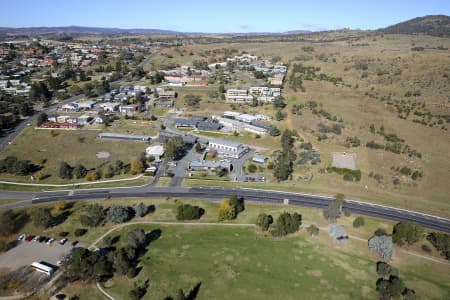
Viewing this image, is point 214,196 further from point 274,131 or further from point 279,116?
point 279,116

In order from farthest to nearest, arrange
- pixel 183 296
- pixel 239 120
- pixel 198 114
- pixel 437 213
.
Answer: pixel 198 114, pixel 239 120, pixel 437 213, pixel 183 296

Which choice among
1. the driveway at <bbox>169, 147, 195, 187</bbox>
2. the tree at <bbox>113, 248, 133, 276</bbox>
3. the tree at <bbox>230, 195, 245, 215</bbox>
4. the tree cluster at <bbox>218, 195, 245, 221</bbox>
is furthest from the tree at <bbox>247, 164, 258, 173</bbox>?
the tree at <bbox>113, 248, 133, 276</bbox>

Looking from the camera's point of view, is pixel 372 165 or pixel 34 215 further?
pixel 372 165

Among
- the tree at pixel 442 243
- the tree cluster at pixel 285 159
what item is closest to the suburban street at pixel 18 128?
the tree cluster at pixel 285 159

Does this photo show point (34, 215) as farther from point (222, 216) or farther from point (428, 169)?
point (428, 169)

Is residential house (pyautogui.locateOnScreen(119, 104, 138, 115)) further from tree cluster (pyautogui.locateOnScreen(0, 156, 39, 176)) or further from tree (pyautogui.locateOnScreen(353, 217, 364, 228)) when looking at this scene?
tree (pyautogui.locateOnScreen(353, 217, 364, 228))

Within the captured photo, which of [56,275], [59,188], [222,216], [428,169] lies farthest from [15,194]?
[428,169]
